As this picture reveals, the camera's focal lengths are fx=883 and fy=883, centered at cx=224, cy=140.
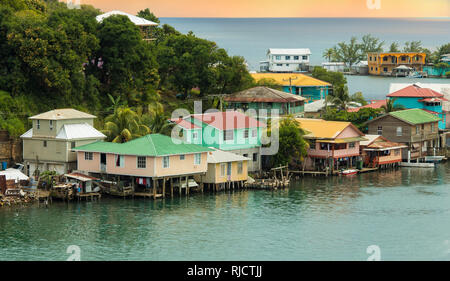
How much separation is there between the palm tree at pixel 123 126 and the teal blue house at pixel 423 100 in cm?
3282

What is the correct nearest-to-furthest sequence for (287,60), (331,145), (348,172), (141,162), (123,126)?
→ (141,162) < (123,126) < (331,145) < (348,172) < (287,60)

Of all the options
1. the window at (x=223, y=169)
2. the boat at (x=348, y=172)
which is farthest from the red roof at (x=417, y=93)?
the window at (x=223, y=169)

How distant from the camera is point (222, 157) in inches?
2330

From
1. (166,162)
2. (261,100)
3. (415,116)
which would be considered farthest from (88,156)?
(415,116)

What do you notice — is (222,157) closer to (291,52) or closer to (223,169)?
(223,169)

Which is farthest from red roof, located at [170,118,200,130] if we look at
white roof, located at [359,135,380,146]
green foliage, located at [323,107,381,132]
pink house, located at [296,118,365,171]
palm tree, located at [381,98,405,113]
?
palm tree, located at [381,98,405,113]

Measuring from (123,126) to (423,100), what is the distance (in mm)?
34921

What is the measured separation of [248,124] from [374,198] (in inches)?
457

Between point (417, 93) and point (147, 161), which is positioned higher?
point (417, 93)

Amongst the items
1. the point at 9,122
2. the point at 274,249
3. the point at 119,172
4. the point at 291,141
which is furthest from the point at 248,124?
the point at 274,249

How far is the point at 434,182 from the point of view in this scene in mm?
65750

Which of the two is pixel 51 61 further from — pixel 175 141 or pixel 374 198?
pixel 374 198

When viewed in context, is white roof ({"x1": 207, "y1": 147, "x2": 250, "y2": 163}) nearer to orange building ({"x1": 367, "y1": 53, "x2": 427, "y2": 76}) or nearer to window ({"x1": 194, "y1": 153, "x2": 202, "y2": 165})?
window ({"x1": 194, "y1": 153, "x2": 202, "y2": 165})

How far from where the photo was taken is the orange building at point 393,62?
602 feet
